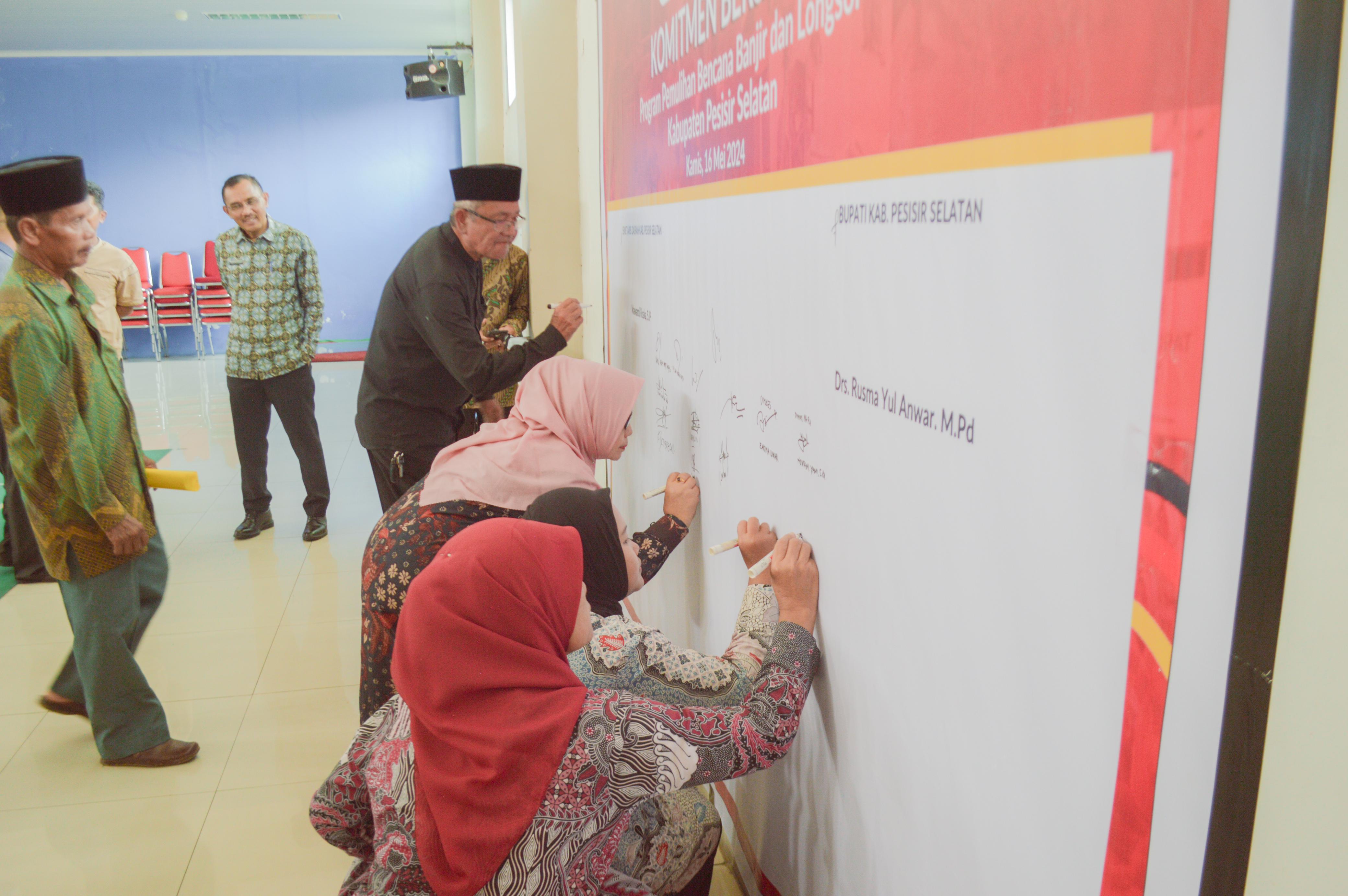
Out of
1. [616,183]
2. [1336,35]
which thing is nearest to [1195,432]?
[1336,35]

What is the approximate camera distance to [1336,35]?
50 cm

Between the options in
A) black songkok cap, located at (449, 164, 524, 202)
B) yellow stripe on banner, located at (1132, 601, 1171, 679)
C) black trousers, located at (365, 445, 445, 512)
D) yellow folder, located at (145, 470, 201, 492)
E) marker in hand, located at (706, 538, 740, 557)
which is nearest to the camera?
yellow stripe on banner, located at (1132, 601, 1171, 679)

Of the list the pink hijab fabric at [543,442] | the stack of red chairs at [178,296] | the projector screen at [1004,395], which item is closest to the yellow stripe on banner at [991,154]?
the projector screen at [1004,395]

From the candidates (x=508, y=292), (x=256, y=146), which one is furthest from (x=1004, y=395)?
(x=256, y=146)

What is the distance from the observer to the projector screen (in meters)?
0.60

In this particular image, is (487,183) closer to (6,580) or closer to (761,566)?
(761,566)

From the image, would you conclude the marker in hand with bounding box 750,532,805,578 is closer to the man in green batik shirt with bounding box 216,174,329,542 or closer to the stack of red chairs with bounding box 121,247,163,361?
the man in green batik shirt with bounding box 216,174,329,542

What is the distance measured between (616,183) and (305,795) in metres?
1.95

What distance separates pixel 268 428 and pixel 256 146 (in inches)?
295

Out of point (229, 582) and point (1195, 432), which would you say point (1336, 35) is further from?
point (229, 582)

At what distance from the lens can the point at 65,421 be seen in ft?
7.14

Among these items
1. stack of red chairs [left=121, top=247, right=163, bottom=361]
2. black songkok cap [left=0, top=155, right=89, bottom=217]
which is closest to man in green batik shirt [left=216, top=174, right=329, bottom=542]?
black songkok cap [left=0, top=155, right=89, bottom=217]

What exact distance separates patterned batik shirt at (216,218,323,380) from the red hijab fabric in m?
3.59

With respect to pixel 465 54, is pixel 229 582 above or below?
below
